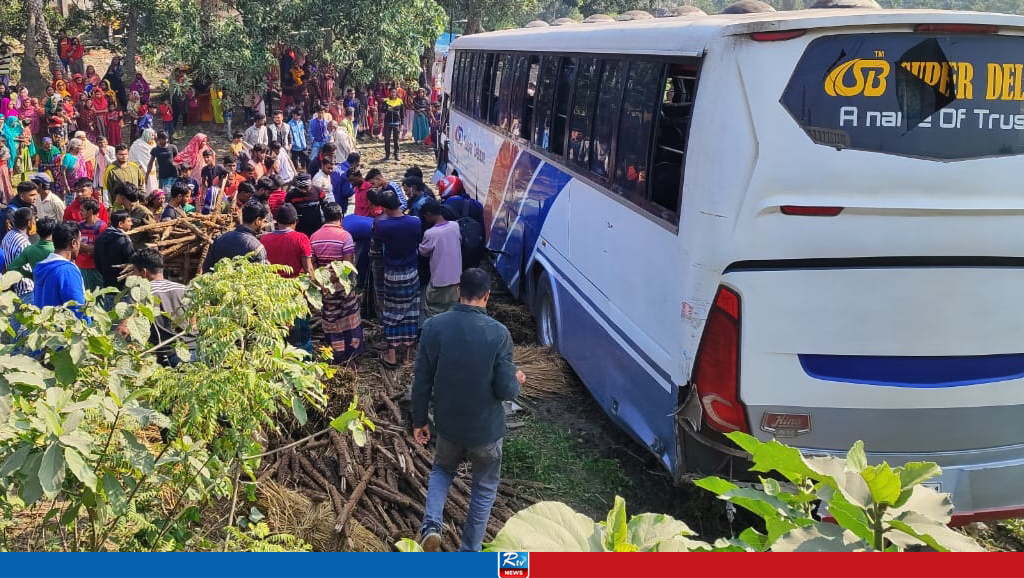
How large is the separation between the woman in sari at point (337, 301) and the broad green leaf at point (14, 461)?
4.55 meters

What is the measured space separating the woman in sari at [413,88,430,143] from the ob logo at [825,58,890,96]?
62.1 ft

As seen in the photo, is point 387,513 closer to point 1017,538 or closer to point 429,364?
point 429,364

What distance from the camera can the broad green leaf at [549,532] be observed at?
70.7 inches

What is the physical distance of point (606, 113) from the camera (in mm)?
6371

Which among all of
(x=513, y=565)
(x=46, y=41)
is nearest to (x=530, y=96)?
(x=513, y=565)

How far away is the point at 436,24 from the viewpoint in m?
23.0

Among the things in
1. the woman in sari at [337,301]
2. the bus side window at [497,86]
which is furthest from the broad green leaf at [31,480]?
the bus side window at [497,86]

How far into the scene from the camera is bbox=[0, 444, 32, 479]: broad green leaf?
2.85 meters

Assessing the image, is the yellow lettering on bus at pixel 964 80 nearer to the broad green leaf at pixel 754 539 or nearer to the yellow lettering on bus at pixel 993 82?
the yellow lettering on bus at pixel 993 82

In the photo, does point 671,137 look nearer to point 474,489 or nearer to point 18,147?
point 474,489

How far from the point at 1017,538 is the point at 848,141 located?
291 cm

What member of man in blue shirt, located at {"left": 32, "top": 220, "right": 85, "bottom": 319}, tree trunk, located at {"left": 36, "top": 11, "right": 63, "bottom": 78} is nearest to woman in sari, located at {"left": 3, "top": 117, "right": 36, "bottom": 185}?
tree trunk, located at {"left": 36, "top": 11, "right": 63, "bottom": 78}

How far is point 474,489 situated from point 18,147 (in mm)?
14229

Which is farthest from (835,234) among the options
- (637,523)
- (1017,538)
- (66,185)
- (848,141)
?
(66,185)
